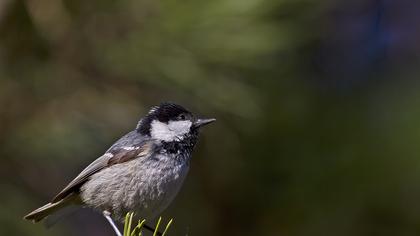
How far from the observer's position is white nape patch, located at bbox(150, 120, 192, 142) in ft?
8.61

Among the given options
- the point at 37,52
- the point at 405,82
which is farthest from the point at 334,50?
the point at 37,52

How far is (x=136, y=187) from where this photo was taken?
8.11ft

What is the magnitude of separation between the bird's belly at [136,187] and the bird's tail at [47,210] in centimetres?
6

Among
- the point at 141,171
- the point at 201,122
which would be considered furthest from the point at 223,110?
the point at 141,171

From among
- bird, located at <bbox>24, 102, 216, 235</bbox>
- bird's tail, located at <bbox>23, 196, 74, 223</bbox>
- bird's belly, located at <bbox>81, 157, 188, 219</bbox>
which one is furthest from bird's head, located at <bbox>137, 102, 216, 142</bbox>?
bird's tail, located at <bbox>23, 196, 74, 223</bbox>

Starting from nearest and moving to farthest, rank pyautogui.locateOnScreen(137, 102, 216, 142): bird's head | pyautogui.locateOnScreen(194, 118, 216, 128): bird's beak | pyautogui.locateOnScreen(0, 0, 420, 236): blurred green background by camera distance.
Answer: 1. pyautogui.locateOnScreen(0, 0, 420, 236): blurred green background
2. pyautogui.locateOnScreen(194, 118, 216, 128): bird's beak
3. pyautogui.locateOnScreen(137, 102, 216, 142): bird's head

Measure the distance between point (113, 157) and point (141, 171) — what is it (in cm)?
12

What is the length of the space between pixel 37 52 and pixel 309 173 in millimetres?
921

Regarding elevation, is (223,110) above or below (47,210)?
Answer: above

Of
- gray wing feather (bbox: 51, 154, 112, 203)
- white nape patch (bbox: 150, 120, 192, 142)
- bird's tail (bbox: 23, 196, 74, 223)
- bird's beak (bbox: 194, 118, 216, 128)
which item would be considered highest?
bird's beak (bbox: 194, 118, 216, 128)

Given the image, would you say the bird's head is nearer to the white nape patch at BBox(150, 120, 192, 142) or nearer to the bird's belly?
the white nape patch at BBox(150, 120, 192, 142)

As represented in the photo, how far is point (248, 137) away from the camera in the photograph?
259 cm

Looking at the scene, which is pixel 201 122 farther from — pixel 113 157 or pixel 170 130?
pixel 113 157

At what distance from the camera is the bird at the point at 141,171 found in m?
Result: 2.45
